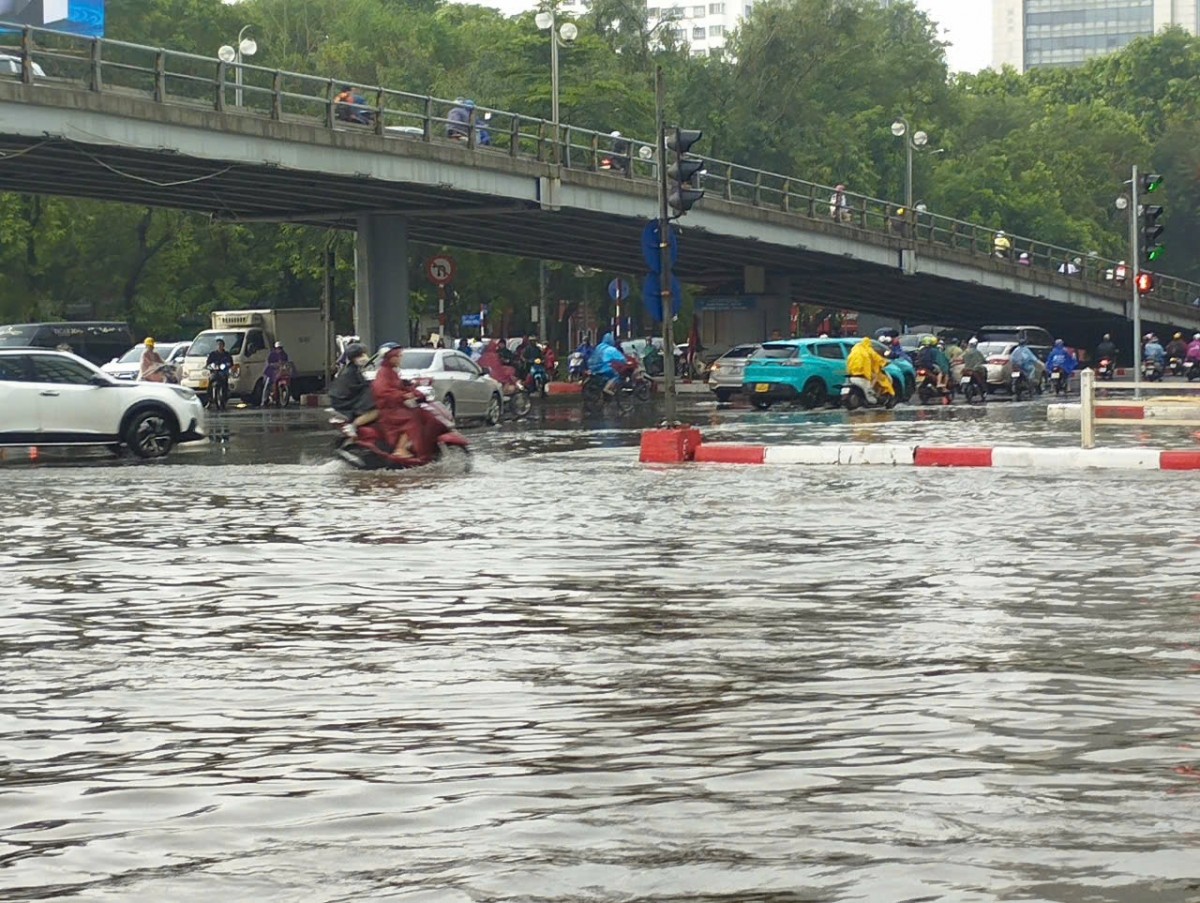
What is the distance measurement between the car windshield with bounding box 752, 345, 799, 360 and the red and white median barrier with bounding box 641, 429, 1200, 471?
19.0m

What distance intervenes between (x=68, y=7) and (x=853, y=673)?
59.8 metres

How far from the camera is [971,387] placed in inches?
2053

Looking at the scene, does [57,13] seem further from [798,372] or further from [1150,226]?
[1150,226]

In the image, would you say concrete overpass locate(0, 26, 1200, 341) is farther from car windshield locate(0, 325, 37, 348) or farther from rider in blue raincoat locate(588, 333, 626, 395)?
rider in blue raincoat locate(588, 333, 626, 395)

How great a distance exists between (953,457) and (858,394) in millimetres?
18748

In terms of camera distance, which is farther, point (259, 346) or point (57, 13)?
point (57, 13)

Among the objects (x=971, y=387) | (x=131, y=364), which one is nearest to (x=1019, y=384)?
(x=971, y=387)

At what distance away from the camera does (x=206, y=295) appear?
7862 centimetres

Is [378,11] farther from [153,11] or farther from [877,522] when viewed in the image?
[877,522]

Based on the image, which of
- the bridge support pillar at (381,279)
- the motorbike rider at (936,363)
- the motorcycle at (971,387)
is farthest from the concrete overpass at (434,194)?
the motorcycle at (971,387)

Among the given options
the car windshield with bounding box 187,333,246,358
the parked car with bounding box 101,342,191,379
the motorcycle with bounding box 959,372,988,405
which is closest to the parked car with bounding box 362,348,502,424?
the parked car with bounding box 101,342,191,379

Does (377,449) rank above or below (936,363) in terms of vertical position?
below

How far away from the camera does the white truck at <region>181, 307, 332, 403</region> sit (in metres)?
53.4

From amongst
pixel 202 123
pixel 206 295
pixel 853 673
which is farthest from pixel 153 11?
pixel 853 673
